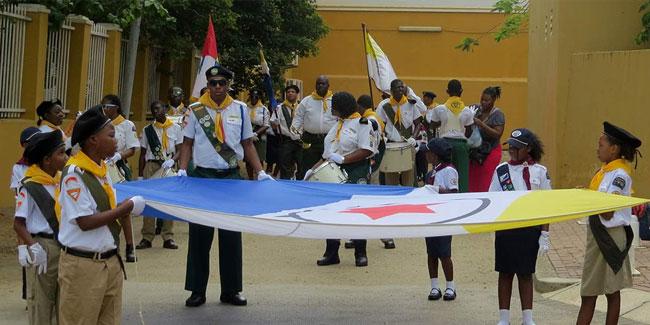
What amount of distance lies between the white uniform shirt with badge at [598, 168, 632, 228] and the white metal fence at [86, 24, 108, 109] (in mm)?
12087

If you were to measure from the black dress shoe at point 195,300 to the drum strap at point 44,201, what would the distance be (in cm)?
221

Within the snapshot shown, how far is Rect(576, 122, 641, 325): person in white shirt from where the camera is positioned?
294 inches

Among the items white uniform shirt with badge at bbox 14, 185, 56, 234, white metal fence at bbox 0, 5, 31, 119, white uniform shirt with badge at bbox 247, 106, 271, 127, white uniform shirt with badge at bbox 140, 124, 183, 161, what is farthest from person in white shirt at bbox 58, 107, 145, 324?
white uniform shirt with badge at bbox 247, 106, 271, 127

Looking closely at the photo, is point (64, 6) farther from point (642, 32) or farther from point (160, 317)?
point (642, 32)

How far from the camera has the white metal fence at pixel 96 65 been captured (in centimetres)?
1795

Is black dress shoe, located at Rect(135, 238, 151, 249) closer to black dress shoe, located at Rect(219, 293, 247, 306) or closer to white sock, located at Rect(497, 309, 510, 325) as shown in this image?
black dress shoe, located at Rect(219, 293, 247, 306)

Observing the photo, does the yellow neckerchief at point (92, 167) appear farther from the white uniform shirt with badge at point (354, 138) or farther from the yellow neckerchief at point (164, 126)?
the yellow neckerchief at point (164, 126)

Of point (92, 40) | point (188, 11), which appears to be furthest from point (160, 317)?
point (188, 11)

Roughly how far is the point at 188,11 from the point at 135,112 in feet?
8.45

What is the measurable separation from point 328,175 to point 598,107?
797cm

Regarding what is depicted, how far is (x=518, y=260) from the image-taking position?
8.00 meters

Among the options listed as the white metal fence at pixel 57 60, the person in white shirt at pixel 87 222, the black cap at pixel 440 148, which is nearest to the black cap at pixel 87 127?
the person in white shirt at pixel 87 222

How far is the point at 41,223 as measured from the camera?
24.0 ft

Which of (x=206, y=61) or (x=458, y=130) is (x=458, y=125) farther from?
(x=206, y=61)
